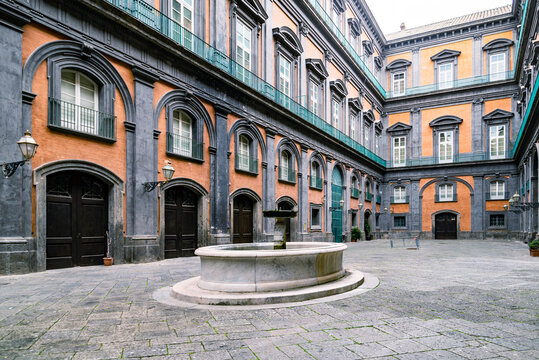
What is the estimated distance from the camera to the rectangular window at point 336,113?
92.4 feet

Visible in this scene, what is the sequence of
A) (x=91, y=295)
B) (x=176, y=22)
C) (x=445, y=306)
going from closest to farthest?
(x=445, y=306), (x=91, y=295), (x=176, y=22)

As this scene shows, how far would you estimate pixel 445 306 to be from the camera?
19.8 ft

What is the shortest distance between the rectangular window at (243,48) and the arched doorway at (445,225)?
86.9 ft

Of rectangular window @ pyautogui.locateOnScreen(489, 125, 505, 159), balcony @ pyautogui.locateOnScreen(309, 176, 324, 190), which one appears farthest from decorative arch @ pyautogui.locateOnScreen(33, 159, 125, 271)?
rectangular window @ pyautogui.locateOnScreen(489, 125, 505, 159)

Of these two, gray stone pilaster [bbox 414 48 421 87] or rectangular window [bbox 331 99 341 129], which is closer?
rectangular window [bbox 331 99 341 129]

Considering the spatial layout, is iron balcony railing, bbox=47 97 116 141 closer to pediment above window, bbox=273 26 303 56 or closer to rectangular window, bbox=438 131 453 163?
pediment above window, bbox=273 26 303 56

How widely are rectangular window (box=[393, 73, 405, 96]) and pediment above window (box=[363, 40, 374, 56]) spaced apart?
16.9 ft

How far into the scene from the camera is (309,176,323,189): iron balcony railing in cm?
2413

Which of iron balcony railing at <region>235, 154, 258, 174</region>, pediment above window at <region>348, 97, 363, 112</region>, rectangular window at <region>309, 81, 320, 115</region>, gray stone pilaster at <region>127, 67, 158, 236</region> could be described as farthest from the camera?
pediment above window at <region>348, 97, 363, 112</region>

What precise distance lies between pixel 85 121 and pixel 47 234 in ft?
10.9

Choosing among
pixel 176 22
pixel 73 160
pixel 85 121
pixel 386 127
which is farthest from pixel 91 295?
pixel 386 127

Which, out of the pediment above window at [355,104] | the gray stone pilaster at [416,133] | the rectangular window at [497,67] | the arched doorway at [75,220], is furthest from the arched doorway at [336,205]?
the rectangular window at [497,67]

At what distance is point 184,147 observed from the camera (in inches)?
563

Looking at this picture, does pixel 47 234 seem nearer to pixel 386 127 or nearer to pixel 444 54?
pixel 386 127
